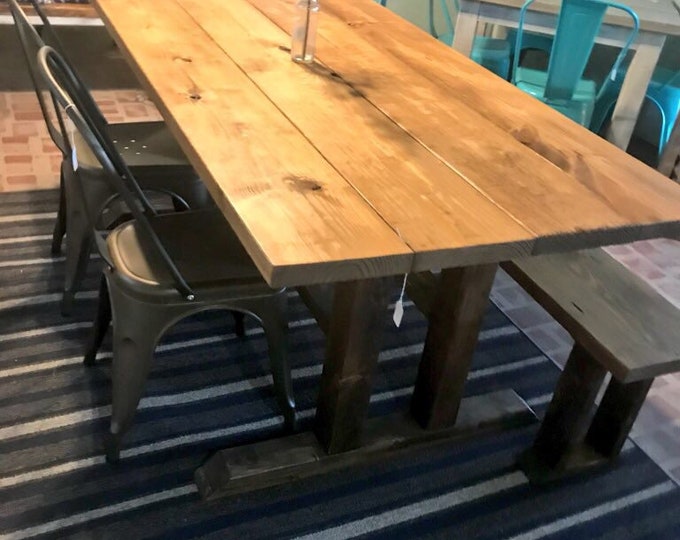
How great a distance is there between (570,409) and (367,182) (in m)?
0.84

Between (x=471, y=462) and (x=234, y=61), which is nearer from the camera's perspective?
(x=234, y=61)

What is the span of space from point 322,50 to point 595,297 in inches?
35.1

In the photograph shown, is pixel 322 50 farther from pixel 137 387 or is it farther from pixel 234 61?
pixel 137 387

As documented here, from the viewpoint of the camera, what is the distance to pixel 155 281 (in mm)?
1418

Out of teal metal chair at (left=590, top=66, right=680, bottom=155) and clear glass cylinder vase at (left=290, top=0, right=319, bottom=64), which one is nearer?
clear glass cylinder vase at (left=290, top=0, right=319, bottom=64)

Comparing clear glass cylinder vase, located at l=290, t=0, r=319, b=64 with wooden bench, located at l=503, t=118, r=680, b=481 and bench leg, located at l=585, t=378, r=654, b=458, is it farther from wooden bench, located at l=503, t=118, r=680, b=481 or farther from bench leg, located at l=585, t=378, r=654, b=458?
bench leg, located at l=585, t=378, r=654, b=458

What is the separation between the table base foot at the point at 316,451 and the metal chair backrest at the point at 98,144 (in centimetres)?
42

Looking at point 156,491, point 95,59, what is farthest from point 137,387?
point 95,59

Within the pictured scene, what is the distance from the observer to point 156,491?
1.55 metres

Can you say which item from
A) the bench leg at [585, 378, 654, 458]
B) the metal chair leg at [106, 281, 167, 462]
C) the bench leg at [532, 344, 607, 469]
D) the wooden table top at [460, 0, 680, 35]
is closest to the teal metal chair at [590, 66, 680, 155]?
the wooden table top at [460, 0, 680, 35]

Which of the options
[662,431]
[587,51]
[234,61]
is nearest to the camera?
[234,61]

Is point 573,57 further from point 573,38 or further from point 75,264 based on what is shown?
point 75,264

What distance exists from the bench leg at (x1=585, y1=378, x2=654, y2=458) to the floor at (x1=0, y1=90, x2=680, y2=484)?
17 centimetres

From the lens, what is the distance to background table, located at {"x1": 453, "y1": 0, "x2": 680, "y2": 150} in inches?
122
